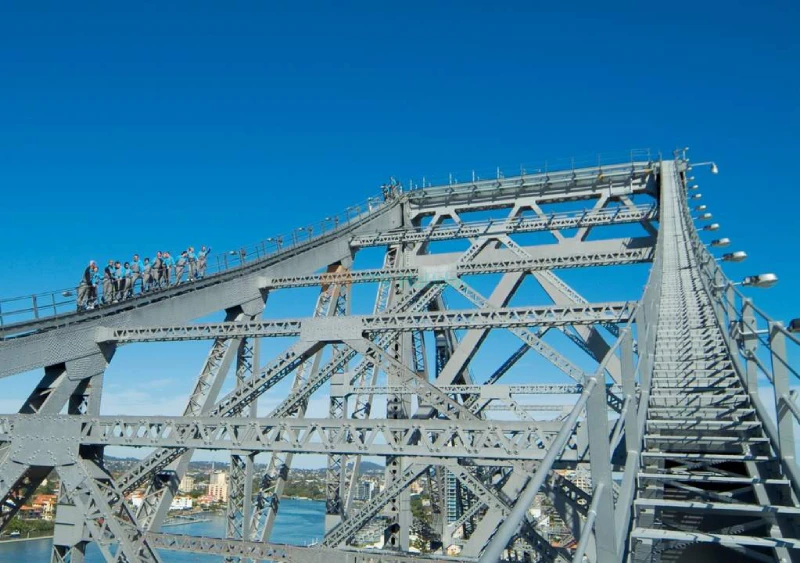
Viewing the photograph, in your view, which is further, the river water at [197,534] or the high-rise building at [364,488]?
the high-rise building at [364,488]

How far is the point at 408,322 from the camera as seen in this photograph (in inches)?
500

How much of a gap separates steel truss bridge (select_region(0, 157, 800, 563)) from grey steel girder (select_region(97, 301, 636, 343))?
38 millimetres

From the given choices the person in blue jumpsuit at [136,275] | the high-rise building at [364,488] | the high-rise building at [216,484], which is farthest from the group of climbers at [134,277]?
the high-rise building at [216,484]

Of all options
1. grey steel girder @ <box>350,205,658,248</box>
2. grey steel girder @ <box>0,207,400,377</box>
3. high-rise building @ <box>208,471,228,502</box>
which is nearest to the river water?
high-rise building @ <box>208,471,228,502</box>

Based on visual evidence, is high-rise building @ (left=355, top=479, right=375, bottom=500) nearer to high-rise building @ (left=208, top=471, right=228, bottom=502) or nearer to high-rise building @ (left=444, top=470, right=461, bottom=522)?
high-rise building @ (left=208, top=471, right=228, bottom=502)

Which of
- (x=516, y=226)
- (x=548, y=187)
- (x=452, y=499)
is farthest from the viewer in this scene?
(x=452, y=499)

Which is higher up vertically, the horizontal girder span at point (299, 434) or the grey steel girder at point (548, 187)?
the grey steel girder at point (548, 187)

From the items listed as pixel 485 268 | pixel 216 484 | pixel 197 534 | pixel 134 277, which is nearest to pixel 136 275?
pixel 134 277

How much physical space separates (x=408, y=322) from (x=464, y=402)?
1058cm

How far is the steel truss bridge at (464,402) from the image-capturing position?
16.1 ft

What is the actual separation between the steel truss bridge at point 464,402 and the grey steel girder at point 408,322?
38 mm

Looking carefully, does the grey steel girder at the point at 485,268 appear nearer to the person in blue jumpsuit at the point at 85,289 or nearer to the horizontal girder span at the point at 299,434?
the person in blue jumpsuit at the point at 85,289

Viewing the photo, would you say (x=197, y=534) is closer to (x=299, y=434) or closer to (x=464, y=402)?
(x=464, y=402)

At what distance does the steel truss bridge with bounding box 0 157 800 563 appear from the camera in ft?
16.1
